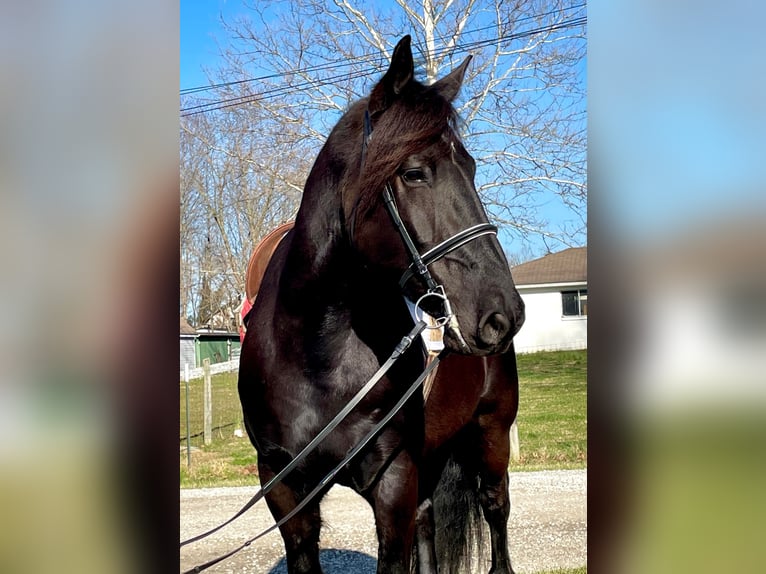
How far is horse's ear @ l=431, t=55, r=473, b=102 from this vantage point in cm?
216

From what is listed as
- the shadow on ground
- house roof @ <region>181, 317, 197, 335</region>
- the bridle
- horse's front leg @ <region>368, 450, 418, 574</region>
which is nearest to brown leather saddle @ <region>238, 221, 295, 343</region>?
the bridle

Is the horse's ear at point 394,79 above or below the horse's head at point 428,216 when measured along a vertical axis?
above

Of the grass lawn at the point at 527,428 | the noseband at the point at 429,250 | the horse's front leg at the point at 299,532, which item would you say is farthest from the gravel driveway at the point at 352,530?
the noseband at the point at 429,250

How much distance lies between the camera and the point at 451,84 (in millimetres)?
2260

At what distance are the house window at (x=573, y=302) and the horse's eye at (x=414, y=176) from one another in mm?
11451

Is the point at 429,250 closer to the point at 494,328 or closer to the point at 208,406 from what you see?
the point at 494,328

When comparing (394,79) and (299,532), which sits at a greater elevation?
(394,79)

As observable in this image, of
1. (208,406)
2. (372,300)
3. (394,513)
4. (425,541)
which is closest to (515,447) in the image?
(208,406)

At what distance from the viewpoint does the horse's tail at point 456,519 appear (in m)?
3.89

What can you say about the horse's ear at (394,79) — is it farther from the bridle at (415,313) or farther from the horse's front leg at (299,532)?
the horse's front leg at (299,532)

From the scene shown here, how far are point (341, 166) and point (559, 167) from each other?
220 inches

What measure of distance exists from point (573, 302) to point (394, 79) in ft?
43.3
